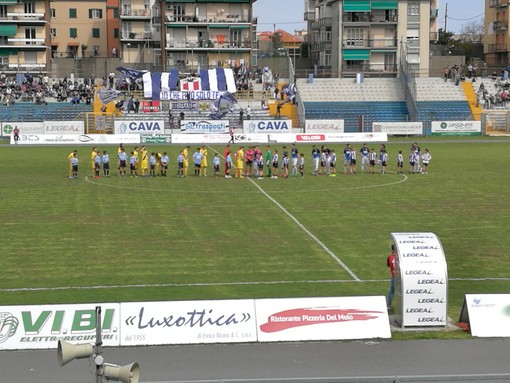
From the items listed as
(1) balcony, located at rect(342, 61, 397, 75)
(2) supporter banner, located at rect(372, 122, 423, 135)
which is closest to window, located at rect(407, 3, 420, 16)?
(1) balcony, located at rect(342, 61, 397, 75)

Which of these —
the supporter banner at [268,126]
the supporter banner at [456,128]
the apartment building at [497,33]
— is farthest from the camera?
the apartment building at [497,33]

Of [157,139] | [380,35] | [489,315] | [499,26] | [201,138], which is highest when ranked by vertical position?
[499,26]

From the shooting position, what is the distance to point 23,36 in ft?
335

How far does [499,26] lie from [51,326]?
101m

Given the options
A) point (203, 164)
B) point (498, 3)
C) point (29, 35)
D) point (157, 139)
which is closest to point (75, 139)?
point (157, 139)

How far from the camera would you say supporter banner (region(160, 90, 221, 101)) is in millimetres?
85312

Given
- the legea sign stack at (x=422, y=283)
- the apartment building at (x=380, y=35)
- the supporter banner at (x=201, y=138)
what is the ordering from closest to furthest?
the legea sign stack at (x=422, y=283) → the supporter banner at (x=201, y=138) → the apartment building at (x=380, y=35)

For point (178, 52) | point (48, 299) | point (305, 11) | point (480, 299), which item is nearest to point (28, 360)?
point (48, 299)

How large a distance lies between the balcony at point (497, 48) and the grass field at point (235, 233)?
206ft

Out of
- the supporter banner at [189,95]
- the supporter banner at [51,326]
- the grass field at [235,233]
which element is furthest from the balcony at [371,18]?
the supporter banner at [51,326]

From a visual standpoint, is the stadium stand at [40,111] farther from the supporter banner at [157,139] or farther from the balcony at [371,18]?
the balcony at [371,18]

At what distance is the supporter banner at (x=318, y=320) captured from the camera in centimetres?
1953

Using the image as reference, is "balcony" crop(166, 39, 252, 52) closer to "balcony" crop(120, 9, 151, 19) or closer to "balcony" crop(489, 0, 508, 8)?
"balcony" crop(120, 9, 151, 19)

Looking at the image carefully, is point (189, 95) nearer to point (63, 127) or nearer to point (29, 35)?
point (63, 127)
